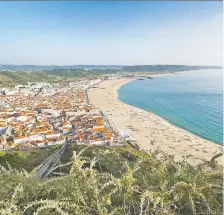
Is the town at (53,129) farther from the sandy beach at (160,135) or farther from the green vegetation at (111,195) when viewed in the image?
the green vegetation at (111,195)

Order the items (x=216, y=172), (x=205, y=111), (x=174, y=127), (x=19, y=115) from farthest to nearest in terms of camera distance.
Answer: (x=205, y=111), (x=19, y=115), (x=174, y=127), (x=216, y=172)

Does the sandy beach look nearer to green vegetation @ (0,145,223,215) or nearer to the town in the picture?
the town

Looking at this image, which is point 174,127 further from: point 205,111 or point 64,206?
point 64,206

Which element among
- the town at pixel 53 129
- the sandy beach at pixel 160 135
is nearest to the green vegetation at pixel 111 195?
the sandy beach at pixel 160 135

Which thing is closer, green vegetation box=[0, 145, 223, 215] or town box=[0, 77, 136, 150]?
green vegetation box=[0, 145, 223, 215]

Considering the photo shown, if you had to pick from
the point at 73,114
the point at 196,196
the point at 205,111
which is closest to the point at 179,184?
the point at 196,196

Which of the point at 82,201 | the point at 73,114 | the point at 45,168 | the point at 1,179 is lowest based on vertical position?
the point at 73,114

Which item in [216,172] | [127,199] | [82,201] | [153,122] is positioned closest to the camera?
[82,201]

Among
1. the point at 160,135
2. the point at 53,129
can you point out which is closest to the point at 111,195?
the point at 160,135

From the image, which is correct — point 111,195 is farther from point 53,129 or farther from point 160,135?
point 53,129

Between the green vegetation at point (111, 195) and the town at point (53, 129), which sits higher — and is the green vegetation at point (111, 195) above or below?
above

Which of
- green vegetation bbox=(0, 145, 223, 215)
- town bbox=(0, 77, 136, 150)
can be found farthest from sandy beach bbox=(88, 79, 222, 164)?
green vegetation bbox=(0, 145, 223, 215)
